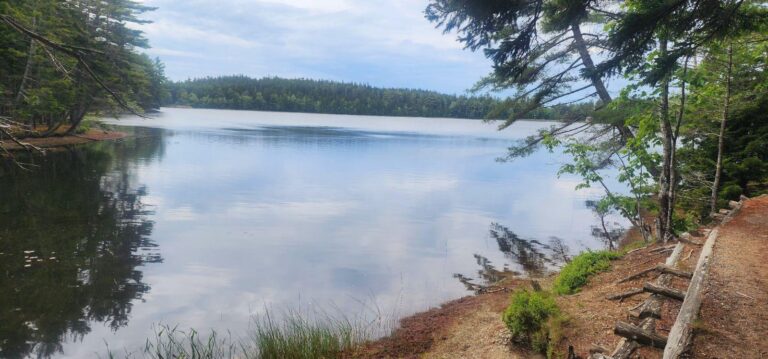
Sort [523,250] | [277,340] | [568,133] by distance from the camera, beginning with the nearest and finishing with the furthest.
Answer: [277,340] → [523,250] → [568,133]

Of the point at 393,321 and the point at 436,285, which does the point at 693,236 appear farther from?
the point at 393,321

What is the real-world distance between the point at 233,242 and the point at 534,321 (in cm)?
1069

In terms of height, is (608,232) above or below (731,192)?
below

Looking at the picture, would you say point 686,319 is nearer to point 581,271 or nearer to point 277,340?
point 581,271

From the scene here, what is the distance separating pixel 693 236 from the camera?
34.8 feet

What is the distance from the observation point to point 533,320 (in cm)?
705

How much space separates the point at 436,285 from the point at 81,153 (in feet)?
109

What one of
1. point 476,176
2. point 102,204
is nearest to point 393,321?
point 102,204

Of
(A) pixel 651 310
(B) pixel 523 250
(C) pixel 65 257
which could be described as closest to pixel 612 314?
(A) pixel 651 310

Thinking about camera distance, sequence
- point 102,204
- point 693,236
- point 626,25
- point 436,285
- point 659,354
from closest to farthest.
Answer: point 659,354
point 626,25
point 693,236
point 436,285
point 102,204

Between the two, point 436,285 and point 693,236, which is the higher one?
point 693,236

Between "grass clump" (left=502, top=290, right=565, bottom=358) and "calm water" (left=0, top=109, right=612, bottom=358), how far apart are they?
3645 millimetres

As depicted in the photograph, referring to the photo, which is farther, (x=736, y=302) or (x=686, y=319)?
(x=736, y=302)

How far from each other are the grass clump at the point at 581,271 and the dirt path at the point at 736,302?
6.64 feet
